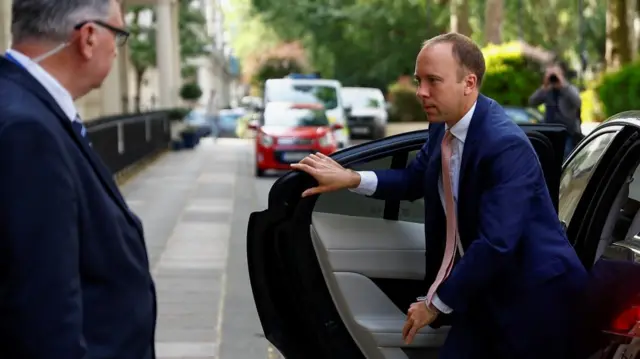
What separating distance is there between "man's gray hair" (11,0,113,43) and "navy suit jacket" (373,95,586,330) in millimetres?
1301

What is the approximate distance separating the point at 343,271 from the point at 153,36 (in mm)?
42118

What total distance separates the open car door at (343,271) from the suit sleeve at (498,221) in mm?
834

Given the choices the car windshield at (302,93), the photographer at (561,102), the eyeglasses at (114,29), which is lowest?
the car windshield at (302,93)

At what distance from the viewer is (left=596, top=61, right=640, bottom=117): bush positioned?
73.9ft

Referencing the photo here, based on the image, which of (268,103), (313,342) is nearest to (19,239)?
(313,342)

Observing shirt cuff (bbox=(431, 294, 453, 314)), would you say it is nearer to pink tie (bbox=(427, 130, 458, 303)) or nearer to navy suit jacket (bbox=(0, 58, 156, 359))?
pink tie (bbox=(427, 130, 458, 303))

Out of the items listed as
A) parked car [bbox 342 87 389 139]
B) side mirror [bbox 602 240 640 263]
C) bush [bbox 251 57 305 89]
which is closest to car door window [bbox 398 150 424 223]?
side mirror [bbox 602 240 640 263]

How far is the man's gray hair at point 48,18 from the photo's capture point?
7.04 feet

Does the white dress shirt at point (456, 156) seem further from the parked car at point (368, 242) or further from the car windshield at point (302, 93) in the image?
the car windshield at point (302, 93)

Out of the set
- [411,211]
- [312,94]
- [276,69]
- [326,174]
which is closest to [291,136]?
[312,94]

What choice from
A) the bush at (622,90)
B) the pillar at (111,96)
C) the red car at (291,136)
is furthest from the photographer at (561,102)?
the pillar at (111,96)

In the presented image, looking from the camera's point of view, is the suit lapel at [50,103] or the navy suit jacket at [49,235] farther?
the suit lapel at [50,103]

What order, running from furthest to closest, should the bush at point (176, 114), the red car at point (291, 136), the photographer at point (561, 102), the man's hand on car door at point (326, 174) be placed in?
the bush at point (176, 114), the red car at point (291, 136), the photographer at point (561, 102), the man's hand on car door at point (326, 174)

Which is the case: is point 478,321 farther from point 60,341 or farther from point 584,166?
point 60,341
